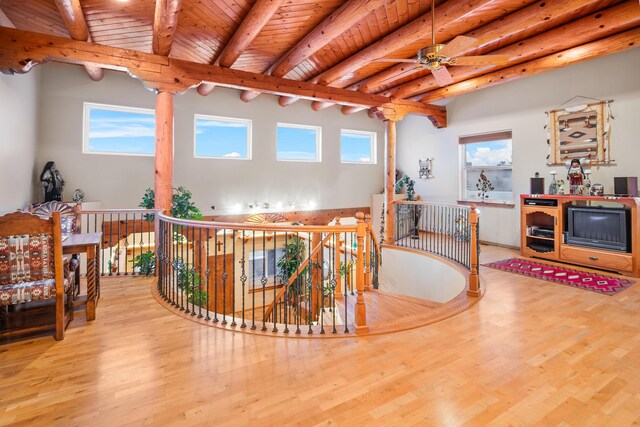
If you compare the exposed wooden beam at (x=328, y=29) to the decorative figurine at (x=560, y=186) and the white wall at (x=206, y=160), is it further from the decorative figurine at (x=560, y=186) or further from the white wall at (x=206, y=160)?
the decorative figurine at (x=560, y=186)

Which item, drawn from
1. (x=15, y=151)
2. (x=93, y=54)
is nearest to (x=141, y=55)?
(x=93, y=54)

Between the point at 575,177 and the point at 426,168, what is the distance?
3.62 m

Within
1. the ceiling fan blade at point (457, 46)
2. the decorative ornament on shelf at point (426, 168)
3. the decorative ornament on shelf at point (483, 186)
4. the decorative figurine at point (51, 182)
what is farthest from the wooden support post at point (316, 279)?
the decorative figurine at point (51, 182)

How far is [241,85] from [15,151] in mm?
3414

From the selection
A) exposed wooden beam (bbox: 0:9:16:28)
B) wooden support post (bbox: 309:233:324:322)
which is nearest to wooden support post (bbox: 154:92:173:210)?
exposed wooden beam (bbox: 0:9:16:28)

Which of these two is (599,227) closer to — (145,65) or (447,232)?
(447,232)

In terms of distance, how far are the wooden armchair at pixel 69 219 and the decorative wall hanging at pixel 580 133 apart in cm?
759

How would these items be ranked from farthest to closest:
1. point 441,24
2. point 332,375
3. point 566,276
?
point 566,276, point 441,24, point 332,375

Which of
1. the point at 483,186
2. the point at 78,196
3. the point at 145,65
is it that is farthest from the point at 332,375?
the point at 483,186

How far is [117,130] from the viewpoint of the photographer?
6543 millimetres

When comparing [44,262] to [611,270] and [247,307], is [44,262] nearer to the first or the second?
[247,307]

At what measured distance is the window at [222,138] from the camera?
7340 millimetres

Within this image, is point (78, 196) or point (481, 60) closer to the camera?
point (481, 60)

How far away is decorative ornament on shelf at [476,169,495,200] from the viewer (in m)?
7.44
